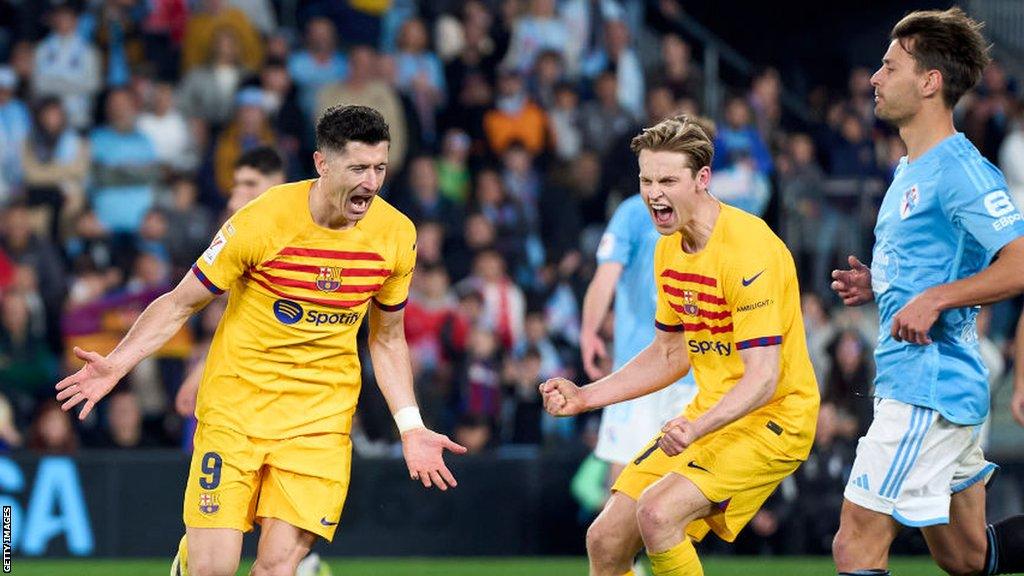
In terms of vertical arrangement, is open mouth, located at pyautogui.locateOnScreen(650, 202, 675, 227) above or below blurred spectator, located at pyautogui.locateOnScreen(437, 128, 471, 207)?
below

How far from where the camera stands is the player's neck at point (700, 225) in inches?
267

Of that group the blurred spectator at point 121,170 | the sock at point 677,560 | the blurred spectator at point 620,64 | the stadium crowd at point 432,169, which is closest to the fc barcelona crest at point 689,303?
the sock at point 677,560

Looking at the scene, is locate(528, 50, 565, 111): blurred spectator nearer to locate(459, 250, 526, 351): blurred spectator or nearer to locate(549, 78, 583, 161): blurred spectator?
locate(549, 78, 583, 161): blurred spectator

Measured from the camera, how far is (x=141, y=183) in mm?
13984

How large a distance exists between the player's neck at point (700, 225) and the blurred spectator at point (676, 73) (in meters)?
8.13

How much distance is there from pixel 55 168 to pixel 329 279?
767 centimetres

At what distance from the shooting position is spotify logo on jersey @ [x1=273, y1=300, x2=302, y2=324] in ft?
22.4

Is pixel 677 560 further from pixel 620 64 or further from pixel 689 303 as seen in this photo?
pixel 620 64

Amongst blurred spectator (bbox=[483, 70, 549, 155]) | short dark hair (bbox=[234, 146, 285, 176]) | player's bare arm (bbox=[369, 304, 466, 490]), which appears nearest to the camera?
player's bare arm (bbox=[369, 304, 466, 490])

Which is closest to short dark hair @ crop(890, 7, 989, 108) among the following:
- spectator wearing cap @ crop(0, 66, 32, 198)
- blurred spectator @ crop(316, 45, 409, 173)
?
blurred spectator @ crop(316, 45, 409, 173)

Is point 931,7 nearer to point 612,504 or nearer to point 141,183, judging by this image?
point 141,183

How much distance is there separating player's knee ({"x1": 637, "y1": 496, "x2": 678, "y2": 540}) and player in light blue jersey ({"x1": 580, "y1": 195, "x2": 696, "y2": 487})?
2.42 m

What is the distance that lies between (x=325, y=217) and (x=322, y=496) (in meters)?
Answer: 1.09

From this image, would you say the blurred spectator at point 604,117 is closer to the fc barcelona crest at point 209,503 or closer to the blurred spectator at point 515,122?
the blurred spectator at point 515,122
